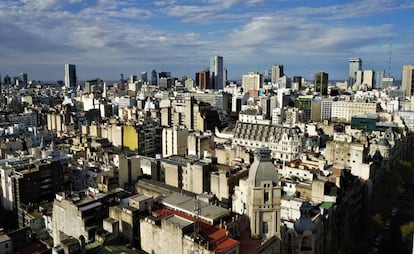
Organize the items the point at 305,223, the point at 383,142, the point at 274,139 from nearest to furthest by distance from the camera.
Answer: the point at 305,223, the point at 383,142, the point at 274,139

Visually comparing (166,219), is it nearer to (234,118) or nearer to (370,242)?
(370,242)

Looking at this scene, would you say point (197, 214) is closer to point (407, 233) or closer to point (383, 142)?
point (407, 233)

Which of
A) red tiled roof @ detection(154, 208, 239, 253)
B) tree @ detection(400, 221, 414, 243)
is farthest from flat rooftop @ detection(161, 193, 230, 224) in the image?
tree @ detection(400, 221, 414, 243)

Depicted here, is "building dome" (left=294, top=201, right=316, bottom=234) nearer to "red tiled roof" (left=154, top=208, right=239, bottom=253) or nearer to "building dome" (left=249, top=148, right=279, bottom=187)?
"building dome" (left=249, top=148, right=279, bottom=187)

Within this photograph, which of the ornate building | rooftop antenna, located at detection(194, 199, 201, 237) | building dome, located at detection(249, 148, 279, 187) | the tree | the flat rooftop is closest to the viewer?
rooftop antenna, located at detection(194, 199, 201, 237)

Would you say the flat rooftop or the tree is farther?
the tree

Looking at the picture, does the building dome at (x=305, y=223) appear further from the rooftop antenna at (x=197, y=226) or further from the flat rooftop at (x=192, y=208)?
the rooftop antenna at (x=197, y=226)

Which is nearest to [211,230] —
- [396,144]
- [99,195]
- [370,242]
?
[99,195]

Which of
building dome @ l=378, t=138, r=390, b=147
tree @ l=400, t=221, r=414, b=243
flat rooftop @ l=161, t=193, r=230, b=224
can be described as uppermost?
building dome @ l=378, t=138, r=390, b=147

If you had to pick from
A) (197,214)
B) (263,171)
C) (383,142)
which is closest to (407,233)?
(383,142)

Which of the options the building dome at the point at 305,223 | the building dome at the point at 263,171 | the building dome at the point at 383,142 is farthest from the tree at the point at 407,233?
the building dome at the point at 263,171
